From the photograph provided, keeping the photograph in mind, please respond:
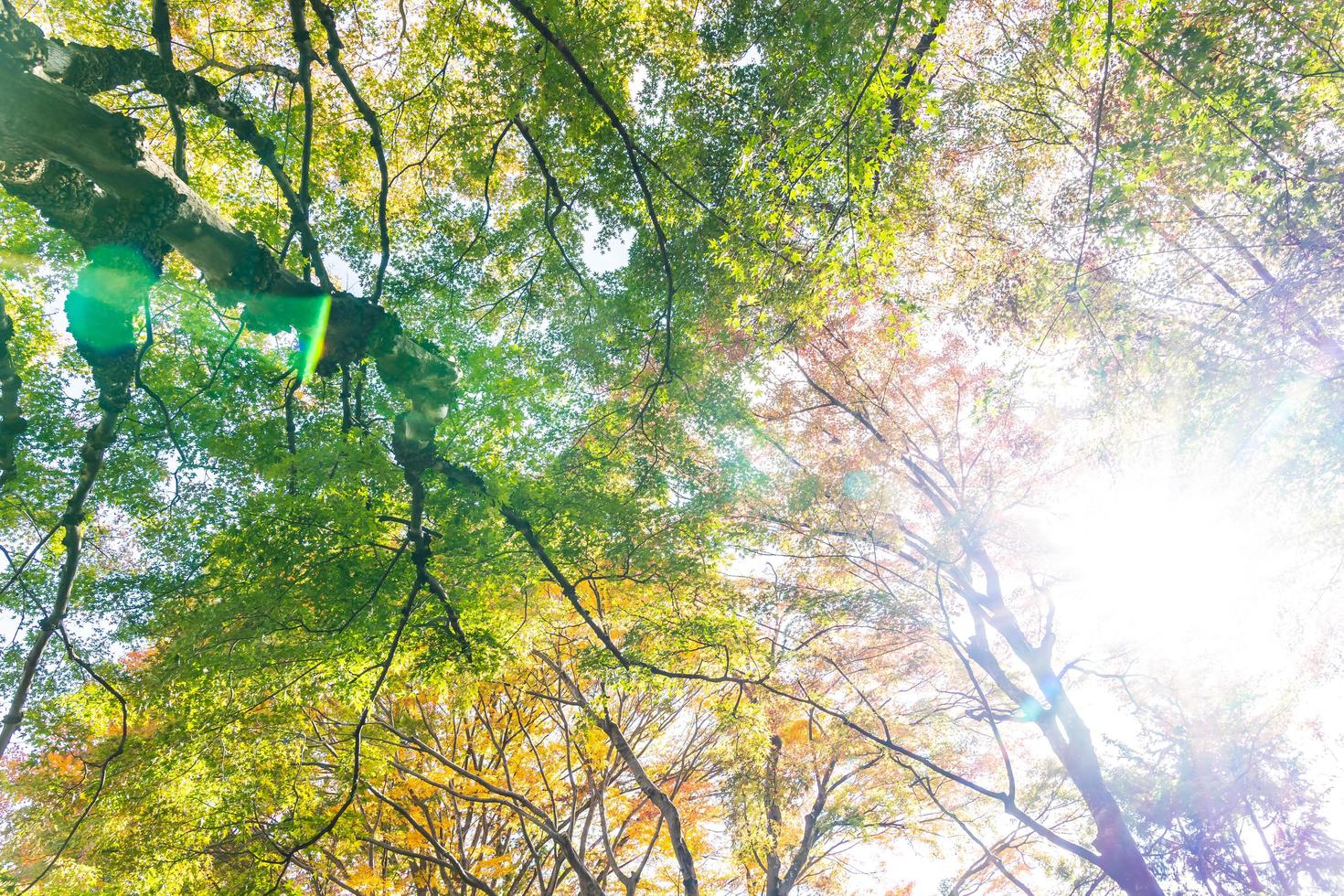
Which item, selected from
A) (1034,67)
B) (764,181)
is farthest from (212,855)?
(1034,67)

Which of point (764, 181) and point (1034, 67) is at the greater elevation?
point (1034, 67)

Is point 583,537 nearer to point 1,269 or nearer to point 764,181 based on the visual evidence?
point 764,181

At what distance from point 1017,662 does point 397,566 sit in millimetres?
9403

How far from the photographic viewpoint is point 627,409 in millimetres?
5137

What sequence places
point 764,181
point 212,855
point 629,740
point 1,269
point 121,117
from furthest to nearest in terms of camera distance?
point 629,740 < point 212,855 < point 1,269 < point 764,181 < point 121,117

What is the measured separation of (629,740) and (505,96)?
8482 mm

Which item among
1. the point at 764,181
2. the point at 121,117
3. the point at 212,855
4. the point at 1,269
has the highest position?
the point at 1,269

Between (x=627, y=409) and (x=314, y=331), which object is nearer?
(x=314, y=331)

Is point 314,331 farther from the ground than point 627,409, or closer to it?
closer to it

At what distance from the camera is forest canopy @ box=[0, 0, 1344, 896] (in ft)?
10.8

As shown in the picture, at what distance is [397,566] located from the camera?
4188 mm

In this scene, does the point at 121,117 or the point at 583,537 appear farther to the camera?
the point at 583,537

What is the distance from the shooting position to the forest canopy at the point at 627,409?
10.8 feet

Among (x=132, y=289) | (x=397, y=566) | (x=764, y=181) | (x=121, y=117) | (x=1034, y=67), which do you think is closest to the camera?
(x=121, y=117)
